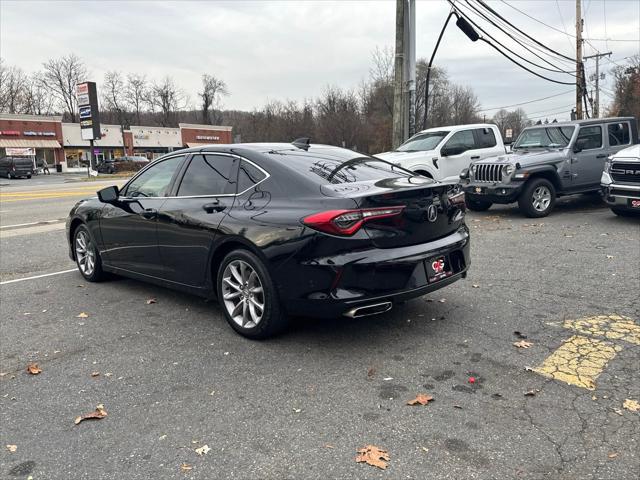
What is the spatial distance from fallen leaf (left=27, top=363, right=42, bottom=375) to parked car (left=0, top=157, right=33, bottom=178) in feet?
150

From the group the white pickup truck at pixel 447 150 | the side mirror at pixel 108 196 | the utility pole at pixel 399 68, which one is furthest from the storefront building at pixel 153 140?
the side mirror at pixel 108 196

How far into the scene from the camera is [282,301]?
4.08 metres

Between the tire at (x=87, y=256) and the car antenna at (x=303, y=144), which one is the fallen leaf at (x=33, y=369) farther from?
the car antenna at (x=303, y=144)

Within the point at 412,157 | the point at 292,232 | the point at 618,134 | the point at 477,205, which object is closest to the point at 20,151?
the point at 412,157

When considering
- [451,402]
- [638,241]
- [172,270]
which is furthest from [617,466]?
[638,241]

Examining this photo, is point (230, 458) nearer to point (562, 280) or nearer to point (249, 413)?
point (249, 413)

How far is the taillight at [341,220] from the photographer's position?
3824 millimetres

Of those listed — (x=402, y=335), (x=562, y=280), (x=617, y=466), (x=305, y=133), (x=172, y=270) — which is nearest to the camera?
(x=617, y=466)

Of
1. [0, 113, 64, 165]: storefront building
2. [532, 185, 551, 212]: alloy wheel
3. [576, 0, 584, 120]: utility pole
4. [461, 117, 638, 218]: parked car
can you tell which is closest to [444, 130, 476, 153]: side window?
[461, 117, 638, 218]: parked car

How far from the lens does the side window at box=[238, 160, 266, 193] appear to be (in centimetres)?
451

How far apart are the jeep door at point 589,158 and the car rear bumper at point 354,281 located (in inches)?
328

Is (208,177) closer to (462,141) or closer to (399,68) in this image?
(462,141)

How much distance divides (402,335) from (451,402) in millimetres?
1163

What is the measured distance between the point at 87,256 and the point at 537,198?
845cm
